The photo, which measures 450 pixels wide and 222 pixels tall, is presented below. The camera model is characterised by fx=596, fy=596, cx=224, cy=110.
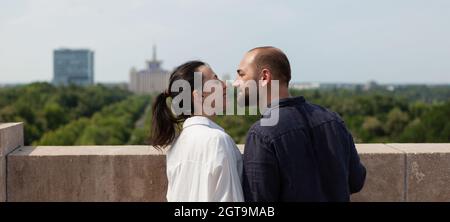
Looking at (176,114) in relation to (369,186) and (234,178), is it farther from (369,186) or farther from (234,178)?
(369,186)

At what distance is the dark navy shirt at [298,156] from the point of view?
276 centimetres

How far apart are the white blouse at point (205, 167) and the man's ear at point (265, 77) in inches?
13.0

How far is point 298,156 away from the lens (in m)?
2.79

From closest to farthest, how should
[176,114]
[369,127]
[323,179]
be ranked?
[323,179], [176,114], [369,127]

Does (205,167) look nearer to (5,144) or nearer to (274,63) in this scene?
(274,63)

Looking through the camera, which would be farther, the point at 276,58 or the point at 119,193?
the point at 119,193

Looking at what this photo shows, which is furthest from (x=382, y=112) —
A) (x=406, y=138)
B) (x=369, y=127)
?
(x=406, y=138)

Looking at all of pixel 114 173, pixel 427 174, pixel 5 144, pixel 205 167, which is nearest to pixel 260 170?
pixel 205 167

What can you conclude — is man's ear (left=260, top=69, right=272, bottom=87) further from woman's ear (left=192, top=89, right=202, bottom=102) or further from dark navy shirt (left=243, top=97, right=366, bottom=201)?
woman's ear (left=192, top=89, right=202, bottom=102)

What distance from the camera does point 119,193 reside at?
14.4ft

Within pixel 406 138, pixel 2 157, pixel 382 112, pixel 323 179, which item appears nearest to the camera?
pixel 323 179

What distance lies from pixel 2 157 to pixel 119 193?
87 centimetres

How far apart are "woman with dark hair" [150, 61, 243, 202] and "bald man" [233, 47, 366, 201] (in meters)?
→ 0.12

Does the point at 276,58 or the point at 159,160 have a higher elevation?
the point at 276,58
